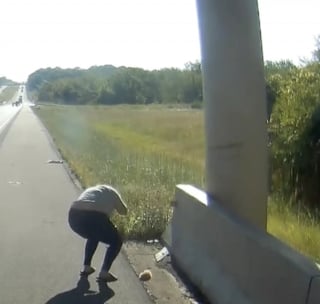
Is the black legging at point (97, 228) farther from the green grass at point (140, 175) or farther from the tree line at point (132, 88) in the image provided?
the tree line at point (132, 88)

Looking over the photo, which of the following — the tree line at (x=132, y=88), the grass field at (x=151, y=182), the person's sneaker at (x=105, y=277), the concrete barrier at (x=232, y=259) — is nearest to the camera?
the concrete barrier at (x=232, y=259)

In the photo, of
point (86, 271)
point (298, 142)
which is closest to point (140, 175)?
point (298, 142)

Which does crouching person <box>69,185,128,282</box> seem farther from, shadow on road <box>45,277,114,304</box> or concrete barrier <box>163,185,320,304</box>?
concrete barrier <box>163,185,320,304</box>

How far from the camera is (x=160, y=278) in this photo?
8.34m

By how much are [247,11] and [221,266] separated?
8.81ft

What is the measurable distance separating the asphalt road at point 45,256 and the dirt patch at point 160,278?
0.14 m

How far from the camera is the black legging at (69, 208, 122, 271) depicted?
8.16 m

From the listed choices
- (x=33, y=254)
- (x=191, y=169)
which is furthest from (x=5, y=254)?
(x=191, y=169)

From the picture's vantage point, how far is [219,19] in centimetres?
789

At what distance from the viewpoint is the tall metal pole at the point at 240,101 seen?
7.79m

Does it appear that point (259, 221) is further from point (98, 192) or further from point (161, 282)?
point (98, 192)

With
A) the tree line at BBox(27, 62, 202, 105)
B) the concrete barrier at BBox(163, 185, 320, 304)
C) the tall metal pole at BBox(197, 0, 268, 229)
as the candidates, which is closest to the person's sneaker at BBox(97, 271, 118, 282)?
the concrete barrier at BBox(163, 185, 320, 304)

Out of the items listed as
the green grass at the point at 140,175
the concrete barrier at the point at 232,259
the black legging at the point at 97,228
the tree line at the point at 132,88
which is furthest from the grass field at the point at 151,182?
the tree line at the point at 132,88

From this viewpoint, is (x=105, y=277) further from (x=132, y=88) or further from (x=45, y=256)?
(x=132, y=88)
